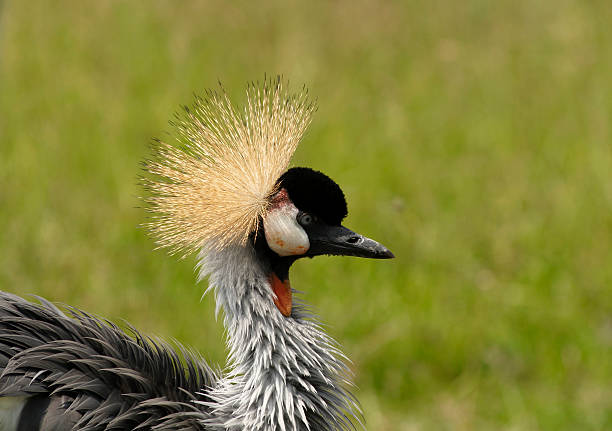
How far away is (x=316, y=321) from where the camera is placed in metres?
1.76

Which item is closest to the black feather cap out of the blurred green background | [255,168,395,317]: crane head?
[255,168,395,317]: crane head

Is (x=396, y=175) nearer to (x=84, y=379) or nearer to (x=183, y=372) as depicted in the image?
(x=183, y=372)

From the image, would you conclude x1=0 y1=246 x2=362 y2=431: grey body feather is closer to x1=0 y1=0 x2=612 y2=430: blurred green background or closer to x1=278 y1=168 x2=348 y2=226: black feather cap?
x1=278 y1=168 x2=348 y2=226: black feather cap

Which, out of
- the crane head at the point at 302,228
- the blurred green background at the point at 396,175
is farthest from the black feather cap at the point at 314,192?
the blurred green background at the point at 396,175

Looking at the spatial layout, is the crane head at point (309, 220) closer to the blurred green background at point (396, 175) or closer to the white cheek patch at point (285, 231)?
the white cheek patch at point (285, 231)

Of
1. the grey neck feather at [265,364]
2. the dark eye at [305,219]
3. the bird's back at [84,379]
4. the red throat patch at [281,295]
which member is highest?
the dark eye at [305,219]

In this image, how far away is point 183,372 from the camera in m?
1.72

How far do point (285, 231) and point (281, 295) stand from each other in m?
0.12

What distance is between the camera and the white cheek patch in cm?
165

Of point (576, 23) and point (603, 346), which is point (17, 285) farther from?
point (576, 23)

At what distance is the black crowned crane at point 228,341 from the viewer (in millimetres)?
1601

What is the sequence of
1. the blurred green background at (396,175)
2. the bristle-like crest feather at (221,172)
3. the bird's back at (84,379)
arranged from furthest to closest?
the blurred green background at (396,175) < the bristle-like crest feather at (221,172) < the bird's back at (84,379)

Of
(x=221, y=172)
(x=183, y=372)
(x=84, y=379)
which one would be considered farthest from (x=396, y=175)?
(x=84, y=379)

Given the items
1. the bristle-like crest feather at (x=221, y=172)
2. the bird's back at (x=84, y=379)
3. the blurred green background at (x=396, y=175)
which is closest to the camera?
the bird's back at (x=84, y=379)
